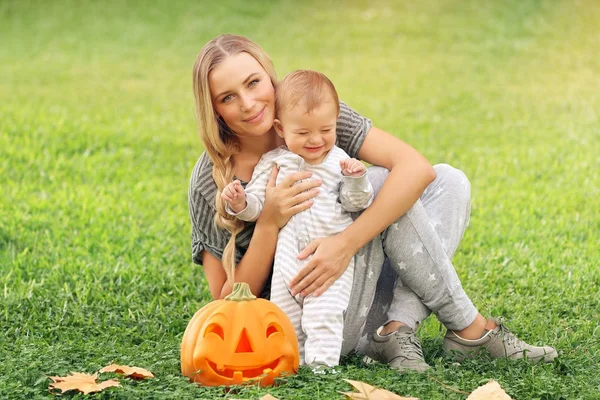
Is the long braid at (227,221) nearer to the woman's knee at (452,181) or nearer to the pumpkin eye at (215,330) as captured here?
the pumpkin eye at (215,330)

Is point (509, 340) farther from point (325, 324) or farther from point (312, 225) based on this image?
point (312, 225)

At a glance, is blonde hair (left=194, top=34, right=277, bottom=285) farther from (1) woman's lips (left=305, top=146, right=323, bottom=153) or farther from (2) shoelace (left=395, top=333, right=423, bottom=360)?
(2) shoelace (left=395, top=333, right=423, bottom=360)

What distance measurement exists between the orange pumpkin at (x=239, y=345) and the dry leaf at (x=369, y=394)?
1.13ft

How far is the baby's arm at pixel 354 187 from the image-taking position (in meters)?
3.41

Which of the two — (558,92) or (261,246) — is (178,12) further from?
(261,246)

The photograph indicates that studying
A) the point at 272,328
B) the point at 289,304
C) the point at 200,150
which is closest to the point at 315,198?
the point at 289,304

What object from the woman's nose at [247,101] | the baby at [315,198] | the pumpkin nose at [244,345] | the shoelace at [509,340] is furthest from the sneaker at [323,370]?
the woman's nose at [247,101]

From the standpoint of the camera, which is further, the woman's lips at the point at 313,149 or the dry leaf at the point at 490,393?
the woman's lips at the point at 313,149

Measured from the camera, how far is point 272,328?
3.35 m

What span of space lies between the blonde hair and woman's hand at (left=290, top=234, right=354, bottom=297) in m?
0.33

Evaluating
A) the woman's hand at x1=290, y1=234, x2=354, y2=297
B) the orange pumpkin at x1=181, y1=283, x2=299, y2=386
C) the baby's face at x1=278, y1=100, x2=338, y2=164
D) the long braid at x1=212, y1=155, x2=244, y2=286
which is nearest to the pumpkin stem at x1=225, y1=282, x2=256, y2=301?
the orange pumpkin at x1=181, y1=283, x2=299, y2=386

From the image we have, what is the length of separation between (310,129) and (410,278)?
713 millimetres

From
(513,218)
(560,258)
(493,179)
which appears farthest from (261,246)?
(493,179)

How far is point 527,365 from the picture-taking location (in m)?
3.64
